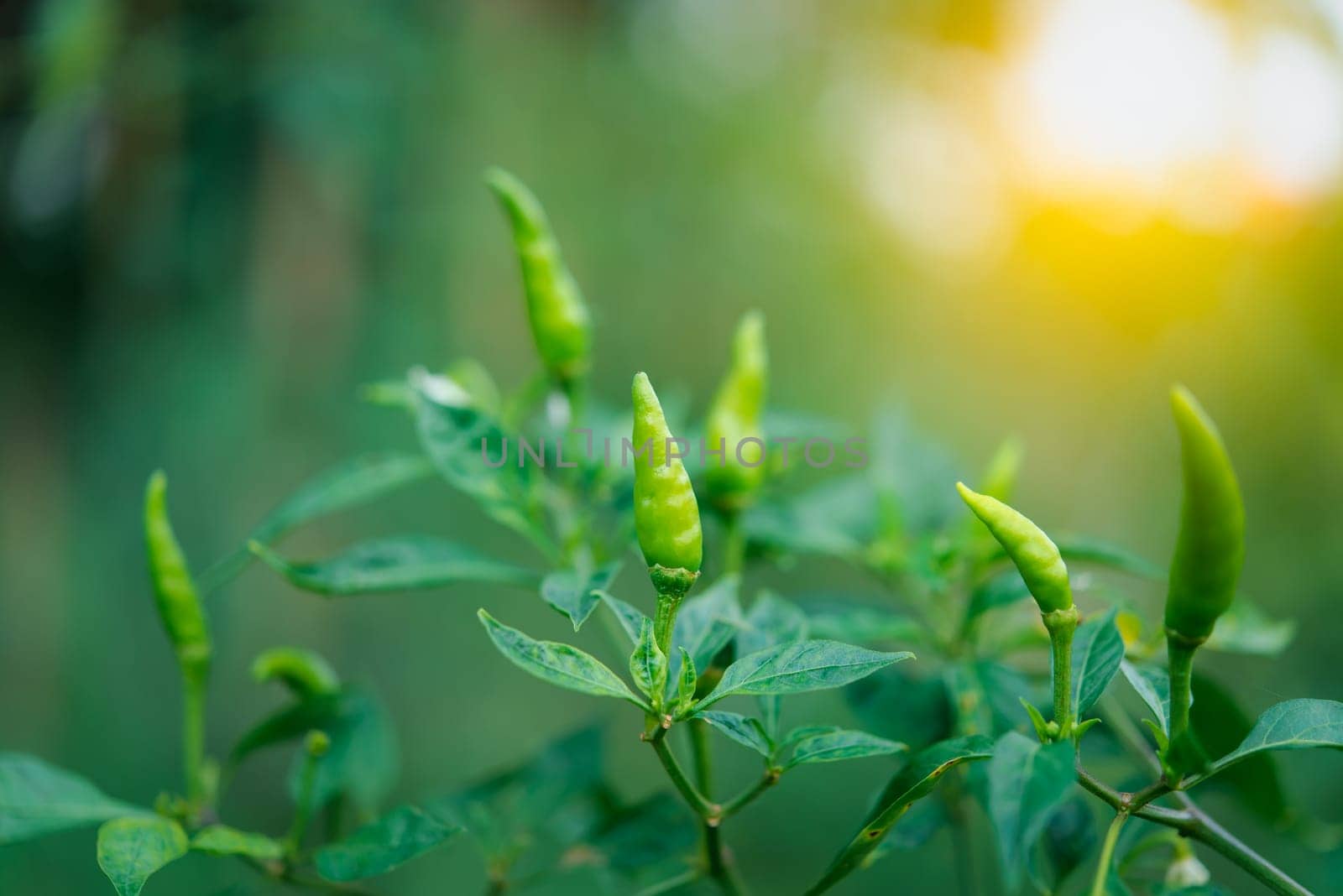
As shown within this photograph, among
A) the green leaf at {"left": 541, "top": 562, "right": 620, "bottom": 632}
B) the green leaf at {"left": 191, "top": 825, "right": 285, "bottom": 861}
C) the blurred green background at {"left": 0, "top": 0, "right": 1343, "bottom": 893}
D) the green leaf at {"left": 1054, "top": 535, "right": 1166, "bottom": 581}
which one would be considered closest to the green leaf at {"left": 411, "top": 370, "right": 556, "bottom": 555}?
the green leaf at {"left": 541, "top": 562, "right": 620, "bottom": 632}

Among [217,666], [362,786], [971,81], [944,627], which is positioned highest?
[971,81]

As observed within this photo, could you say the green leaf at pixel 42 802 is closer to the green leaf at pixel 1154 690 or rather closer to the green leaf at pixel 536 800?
the green leaf at pixel 536 800

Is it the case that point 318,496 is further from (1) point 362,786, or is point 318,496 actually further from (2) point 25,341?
(2) point 25,341

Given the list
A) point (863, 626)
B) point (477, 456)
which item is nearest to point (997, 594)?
point (863, 626)

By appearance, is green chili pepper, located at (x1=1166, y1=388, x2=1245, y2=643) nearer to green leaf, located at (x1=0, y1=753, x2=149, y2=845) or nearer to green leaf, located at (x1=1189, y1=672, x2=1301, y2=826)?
green leaf, located at (x1=1189, y1=672, x2=1301, y2=826)

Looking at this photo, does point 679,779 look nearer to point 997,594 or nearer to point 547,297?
point 997,594

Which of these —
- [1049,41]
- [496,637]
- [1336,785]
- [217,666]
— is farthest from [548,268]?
[1049,41]

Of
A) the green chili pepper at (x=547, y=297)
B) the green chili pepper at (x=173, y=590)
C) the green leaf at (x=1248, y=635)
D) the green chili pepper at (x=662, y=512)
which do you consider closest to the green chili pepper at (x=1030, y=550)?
Result: the green chili pepper at (x=662, y=512)
